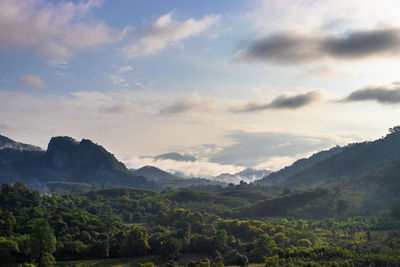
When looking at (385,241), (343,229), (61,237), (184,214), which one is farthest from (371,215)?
(61,237)

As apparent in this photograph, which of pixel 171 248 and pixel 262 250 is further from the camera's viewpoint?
pixel 262 250

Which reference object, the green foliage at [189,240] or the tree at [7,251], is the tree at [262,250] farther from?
the tree at [7,251]

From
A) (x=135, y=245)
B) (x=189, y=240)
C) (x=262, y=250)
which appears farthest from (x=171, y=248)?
(x=262, y=250)

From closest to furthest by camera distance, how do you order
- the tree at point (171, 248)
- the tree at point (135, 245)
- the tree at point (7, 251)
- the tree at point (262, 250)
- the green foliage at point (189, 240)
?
the tree at point (7, 251) < the green foliage at point (189, 240) < the tree at point (135, 245) < the tree at point (262, 250) < the tree at point (171, 248)

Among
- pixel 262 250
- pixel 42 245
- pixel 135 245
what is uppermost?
pixel 42 245

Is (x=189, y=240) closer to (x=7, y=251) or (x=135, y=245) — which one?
(x=135, y=245)

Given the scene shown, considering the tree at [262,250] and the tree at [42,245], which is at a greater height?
the tree at [42,245]

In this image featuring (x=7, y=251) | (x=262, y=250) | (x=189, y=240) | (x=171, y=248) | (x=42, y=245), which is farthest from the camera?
(x=189, y=240)

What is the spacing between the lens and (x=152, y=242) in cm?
10319

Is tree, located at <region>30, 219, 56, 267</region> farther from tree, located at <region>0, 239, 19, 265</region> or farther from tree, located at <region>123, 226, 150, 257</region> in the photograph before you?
tree, located at <region>123, 226, 150, 257</region>

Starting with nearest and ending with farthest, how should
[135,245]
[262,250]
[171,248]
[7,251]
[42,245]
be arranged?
[7,251] → [42,245] → [135,245] → [171,248] → [262,250]

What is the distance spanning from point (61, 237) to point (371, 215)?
483 ft

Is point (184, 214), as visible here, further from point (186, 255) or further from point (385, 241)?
point (385, 241)

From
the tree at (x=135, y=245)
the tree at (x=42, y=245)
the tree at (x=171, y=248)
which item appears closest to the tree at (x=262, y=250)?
the tree at (x=171, y=248)
